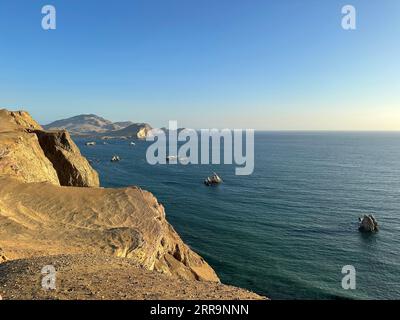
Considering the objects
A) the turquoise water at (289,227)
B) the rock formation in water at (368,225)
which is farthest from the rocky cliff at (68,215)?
the rock formation in water at (368,225)

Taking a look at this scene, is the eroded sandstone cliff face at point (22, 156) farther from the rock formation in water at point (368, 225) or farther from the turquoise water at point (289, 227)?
the rock formation in water at point (368, 225)

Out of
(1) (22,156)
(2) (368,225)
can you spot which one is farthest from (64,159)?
(2) (368,225)

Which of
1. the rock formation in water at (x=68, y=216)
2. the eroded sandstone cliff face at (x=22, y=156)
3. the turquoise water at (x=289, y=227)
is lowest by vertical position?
the turquoise water at (x=289, y=227)

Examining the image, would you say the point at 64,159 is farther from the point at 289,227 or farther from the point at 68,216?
the point at 289,227

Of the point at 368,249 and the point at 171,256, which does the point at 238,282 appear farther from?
the point at 368,249

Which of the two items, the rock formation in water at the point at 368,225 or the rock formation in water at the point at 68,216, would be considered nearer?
the rock formation in water at the point at 68,216

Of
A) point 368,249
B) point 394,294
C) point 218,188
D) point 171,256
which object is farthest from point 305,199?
point 171,256
